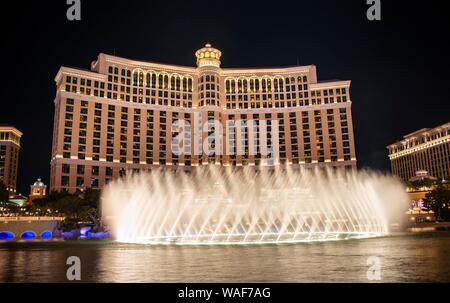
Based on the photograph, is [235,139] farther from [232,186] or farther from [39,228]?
[39,228]

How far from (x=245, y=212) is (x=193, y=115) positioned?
5263 centimetres

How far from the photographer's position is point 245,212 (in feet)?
218

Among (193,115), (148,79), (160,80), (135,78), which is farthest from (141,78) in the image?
(193,115)

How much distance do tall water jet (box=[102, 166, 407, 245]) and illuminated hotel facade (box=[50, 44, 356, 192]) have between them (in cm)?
915

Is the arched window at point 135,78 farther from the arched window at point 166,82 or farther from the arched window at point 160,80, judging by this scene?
the arched window at point 166,82

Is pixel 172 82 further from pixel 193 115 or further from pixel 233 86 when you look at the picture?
pixel 233 86

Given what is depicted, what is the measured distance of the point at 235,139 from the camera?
11031cm

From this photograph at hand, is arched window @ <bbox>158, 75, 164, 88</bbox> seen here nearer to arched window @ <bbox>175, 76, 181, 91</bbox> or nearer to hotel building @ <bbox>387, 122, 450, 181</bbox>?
arched window @ <bbox>175, 76, 181, 91</bbox>

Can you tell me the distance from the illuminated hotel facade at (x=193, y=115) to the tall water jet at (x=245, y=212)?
9149mm

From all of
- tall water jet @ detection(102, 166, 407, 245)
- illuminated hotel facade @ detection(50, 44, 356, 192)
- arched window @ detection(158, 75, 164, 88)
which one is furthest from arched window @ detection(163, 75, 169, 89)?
tall water jet @ detection(102, 166, 407, 245)

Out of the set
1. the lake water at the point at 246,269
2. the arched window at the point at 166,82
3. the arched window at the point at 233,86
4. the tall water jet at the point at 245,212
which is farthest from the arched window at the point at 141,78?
the lake water at the point at 246,269

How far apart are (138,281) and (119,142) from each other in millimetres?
94766

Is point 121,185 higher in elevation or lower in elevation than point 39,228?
higher
